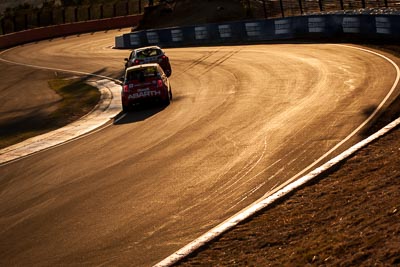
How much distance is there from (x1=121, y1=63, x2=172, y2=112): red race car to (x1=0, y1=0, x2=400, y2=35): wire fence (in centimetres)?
2205

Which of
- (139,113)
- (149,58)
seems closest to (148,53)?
(149,58)

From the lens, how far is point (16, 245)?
42.2 ft

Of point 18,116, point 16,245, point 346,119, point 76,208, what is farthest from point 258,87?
point 16,245

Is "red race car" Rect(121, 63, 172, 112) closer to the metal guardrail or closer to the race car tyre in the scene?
the race car tyre

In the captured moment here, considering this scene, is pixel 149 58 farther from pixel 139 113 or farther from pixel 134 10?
pixel 134 10

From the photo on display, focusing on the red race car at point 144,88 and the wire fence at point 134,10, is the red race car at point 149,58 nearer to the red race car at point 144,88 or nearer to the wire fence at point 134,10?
the red race car at point 144,88

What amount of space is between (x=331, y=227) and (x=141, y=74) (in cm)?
1666

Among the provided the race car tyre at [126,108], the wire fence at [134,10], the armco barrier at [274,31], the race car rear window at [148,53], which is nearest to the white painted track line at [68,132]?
the race car tyre at [126,108]

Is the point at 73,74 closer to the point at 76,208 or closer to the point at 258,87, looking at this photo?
the point at 258,87

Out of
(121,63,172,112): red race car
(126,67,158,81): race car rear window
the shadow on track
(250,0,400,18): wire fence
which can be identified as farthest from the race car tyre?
(250,0,400,18): wire fence

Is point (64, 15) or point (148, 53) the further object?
point (64, 15)

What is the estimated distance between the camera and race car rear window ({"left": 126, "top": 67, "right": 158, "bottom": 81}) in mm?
26466

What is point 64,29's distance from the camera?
70.8 meters

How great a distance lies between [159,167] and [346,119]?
5280mm
